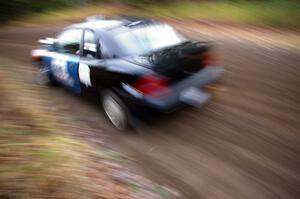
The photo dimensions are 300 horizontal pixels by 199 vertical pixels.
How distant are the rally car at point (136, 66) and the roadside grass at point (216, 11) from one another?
6168 mm

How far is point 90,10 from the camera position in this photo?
18094 mm

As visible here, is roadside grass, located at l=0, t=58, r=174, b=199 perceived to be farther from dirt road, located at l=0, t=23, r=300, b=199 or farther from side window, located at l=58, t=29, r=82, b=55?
side window, located at l=58, t=29, r=82, b=55

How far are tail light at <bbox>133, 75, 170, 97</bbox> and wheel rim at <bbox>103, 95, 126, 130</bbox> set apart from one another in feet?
2.18

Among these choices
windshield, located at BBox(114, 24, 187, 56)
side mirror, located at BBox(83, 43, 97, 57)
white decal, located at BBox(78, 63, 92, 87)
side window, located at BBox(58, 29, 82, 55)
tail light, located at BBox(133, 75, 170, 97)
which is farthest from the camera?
side window, located at BBox(58, 29, 82, 55)

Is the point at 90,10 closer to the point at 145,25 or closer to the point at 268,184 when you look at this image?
the point at 145,25

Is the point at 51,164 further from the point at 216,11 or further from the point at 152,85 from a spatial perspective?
the point at 216,11

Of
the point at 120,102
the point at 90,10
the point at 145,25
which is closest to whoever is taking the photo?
the point at 120,102

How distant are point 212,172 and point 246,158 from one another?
0.53 m

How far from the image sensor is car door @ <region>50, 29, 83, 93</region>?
607cm

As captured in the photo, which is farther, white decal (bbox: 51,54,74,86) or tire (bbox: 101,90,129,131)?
white decal (bbox: 51,54,74,86)

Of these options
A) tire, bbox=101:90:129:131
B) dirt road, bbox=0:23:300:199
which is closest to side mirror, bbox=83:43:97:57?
tire, bbox=101:90:129:131

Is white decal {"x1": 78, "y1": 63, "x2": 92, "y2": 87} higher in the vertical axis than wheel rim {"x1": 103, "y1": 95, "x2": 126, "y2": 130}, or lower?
higher

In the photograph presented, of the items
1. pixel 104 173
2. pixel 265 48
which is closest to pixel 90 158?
pixel 104 173

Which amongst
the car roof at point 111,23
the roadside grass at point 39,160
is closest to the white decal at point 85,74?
the car roof at point 111,23
